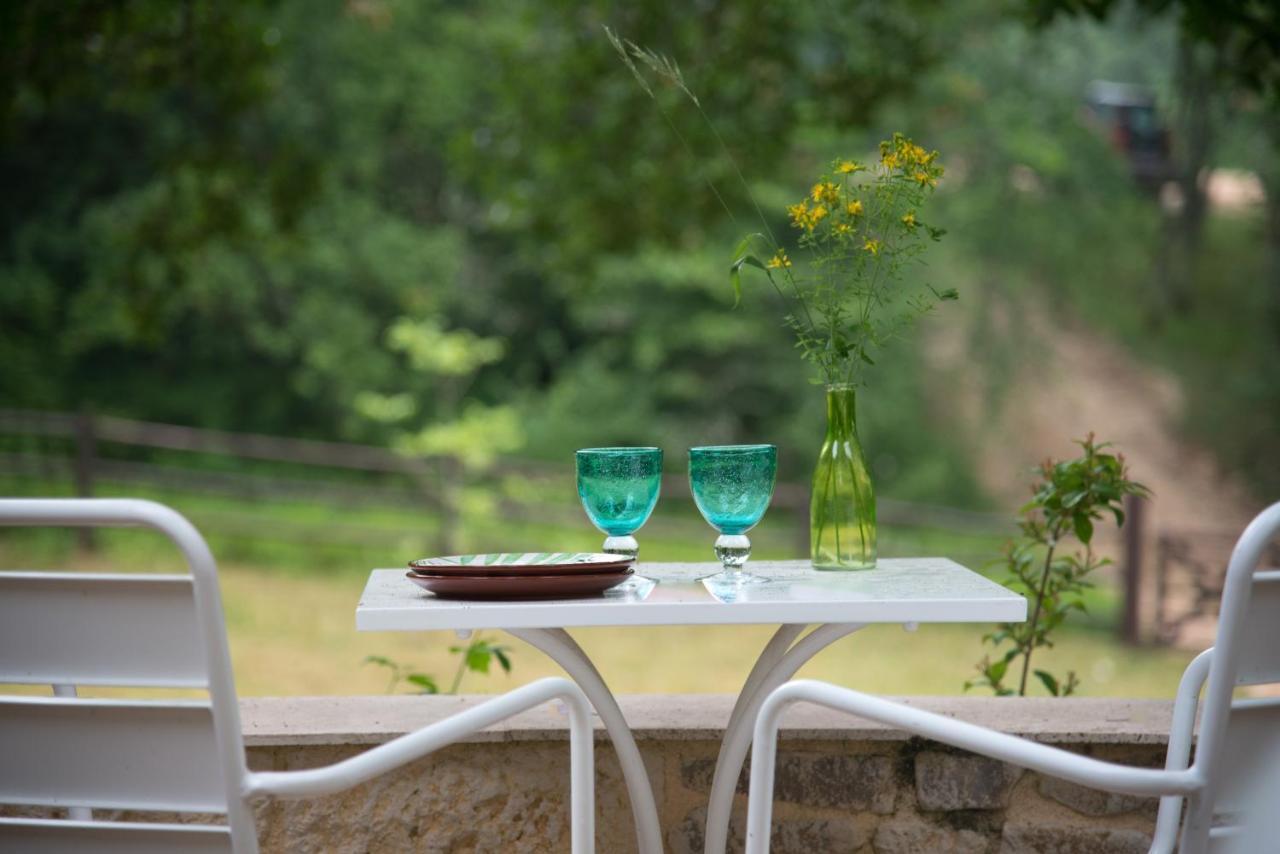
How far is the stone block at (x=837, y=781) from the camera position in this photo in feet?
5.66

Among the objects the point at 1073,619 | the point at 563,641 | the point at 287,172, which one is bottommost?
the point at 1073,619

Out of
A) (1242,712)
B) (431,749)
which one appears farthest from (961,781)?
(431,749)

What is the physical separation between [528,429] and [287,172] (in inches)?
233

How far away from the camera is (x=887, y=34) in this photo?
18.8 feet

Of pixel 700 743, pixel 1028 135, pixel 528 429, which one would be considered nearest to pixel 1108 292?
→ pixel 1028 135

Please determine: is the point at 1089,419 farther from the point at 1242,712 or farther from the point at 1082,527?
the point at 1242,712

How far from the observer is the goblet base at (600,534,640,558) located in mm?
1500

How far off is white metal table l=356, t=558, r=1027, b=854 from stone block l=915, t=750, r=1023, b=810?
0.27m

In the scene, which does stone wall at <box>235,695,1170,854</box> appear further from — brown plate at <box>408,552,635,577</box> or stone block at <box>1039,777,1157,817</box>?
brown plate at <box>408,552,635,577</box>

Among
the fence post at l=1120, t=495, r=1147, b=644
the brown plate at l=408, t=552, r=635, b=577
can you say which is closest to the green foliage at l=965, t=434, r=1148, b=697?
the brown plate at l=408, t=552, r=635, b=577

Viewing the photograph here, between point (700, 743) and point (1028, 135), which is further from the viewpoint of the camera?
point (1028, 135)

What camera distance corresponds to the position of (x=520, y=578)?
1.29m

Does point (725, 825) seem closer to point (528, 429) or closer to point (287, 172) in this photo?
point (287, 172)

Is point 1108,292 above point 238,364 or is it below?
above
